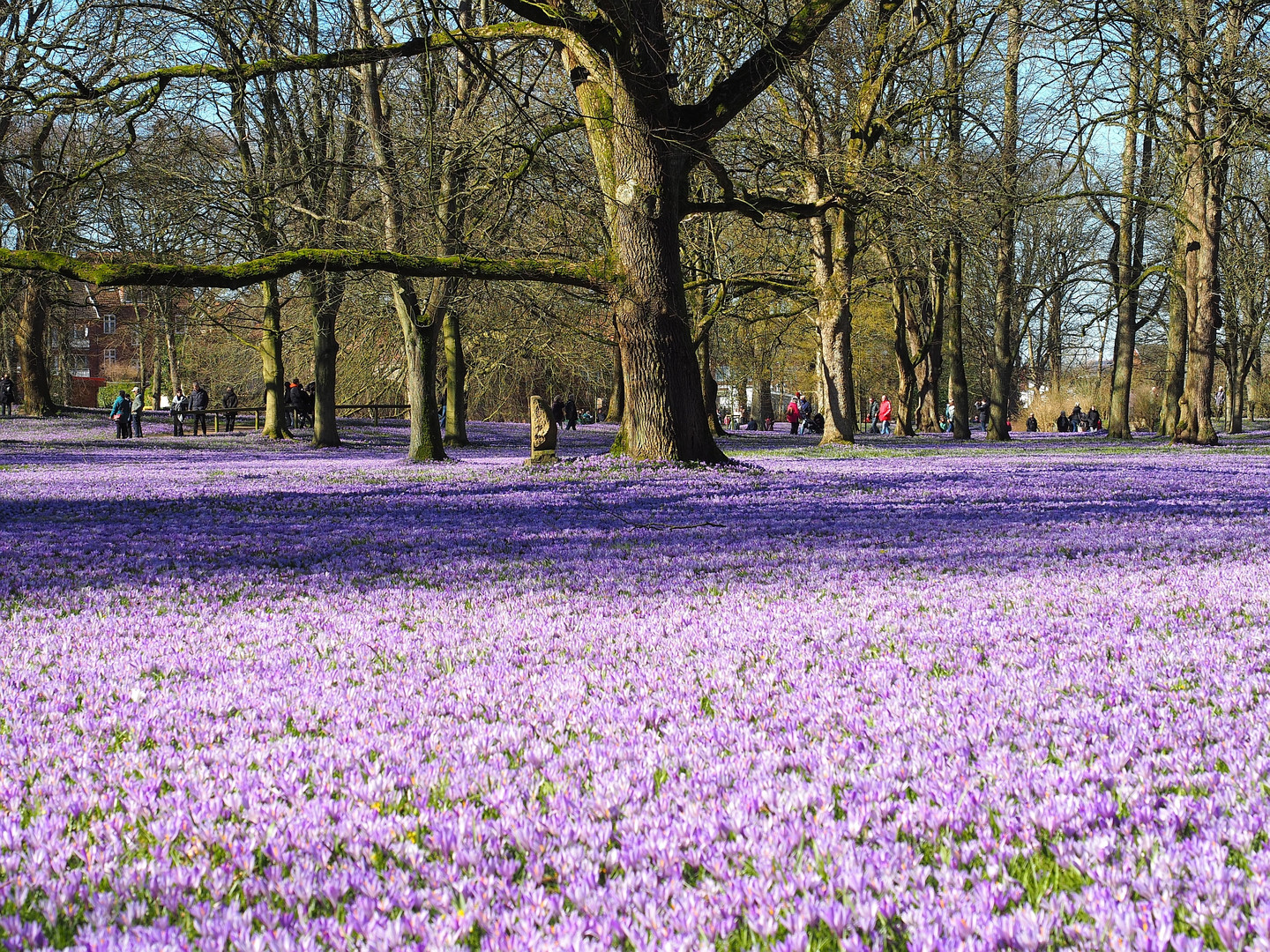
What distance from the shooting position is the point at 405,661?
5.17 meters

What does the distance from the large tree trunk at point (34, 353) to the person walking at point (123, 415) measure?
4793mm

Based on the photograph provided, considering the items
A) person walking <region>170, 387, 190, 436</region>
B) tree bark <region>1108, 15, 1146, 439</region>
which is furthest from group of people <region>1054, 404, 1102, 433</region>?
person walking <region>170, 387, 190, 436</region>

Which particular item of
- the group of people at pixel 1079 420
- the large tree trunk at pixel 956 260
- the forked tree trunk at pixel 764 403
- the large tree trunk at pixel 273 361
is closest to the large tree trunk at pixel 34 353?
the large tree trunk at pixel 273 361

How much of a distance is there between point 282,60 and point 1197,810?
662 inches

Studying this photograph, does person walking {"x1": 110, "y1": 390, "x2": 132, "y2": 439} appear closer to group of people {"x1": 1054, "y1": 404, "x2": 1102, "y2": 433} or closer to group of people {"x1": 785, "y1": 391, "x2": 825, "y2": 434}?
group of people {"x1": 785, "y1": 391, "x2": 825, "y2": 434}

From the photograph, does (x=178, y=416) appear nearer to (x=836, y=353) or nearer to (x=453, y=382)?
(x=453, y=382)

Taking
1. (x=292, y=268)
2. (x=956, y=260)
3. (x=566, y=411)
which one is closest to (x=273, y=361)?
(x=292, y=268)

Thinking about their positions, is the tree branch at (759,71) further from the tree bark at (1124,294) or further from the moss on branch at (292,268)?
the tree bark at (1124,294)

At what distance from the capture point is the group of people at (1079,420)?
58.6 meters

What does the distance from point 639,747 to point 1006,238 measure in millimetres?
33399

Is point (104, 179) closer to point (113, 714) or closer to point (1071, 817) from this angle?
point (113, 714)

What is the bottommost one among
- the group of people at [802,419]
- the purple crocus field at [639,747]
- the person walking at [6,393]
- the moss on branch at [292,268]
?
the purple crocus field at [639,747]

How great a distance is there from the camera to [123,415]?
3281 centimetres

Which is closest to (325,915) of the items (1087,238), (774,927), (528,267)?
(774,927)
